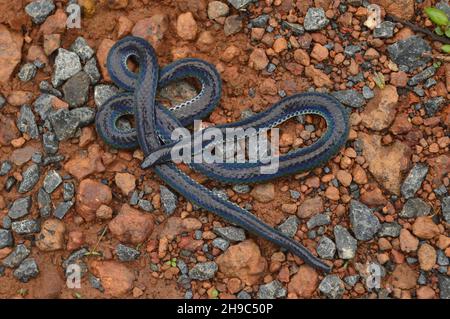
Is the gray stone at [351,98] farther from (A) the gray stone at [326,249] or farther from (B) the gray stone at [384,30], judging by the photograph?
(A) the gray stone at [326,249]

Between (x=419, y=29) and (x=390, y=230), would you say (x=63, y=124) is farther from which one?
(x=419, y=29)

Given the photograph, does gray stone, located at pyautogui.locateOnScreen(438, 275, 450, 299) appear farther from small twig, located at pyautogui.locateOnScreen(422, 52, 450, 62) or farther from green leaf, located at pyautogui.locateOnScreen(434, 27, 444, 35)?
green leaf, located at pyautogui.locateOnScreen(434, 27, 444, 35)

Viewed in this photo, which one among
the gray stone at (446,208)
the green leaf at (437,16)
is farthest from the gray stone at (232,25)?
the gray stone at (446,208)

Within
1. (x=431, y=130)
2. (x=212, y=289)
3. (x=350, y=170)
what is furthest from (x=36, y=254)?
(x=431, y=130)

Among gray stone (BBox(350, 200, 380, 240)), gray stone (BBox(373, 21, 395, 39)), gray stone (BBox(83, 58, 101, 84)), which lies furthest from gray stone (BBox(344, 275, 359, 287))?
gray stone (BBox(83, 58, 101, 84))

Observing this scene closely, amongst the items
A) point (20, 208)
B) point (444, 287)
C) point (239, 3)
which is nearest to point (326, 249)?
point (444, 287)

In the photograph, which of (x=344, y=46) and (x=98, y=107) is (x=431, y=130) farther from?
(x=98, y=107)
